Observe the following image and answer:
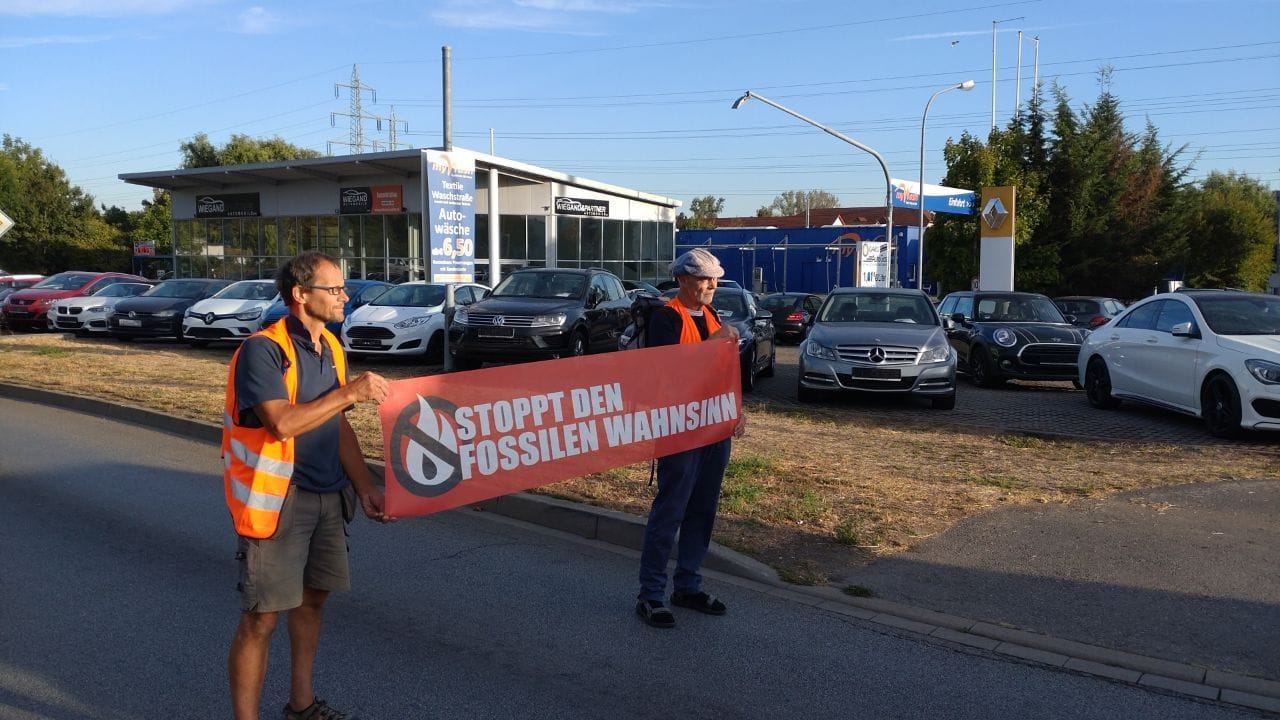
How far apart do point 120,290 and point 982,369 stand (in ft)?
66.8

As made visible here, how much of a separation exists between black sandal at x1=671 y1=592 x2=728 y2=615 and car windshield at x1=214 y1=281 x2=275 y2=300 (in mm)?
18151

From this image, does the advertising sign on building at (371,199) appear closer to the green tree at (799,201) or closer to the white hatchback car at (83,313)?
the white hatchback car at (83,313)

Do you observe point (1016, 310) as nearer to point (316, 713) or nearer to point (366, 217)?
point (316, 713)

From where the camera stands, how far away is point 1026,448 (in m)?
10.1

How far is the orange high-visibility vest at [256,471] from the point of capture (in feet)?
11.1

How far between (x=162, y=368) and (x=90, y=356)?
2760 millimetres

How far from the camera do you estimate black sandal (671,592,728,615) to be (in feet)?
17.6

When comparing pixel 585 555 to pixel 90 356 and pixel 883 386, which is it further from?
pixel 90 356

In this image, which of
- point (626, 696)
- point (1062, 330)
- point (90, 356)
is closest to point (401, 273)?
point (90, 356)

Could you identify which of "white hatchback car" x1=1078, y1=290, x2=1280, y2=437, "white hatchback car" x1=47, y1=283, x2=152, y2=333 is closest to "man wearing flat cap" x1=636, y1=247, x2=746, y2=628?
"white hatchback car" x1=1078, y1=290, x2=1280, y2=437

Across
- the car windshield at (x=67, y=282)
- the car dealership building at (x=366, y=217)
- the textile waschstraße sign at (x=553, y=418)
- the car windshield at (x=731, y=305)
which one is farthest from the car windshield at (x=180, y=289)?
the textile waschstraße sign at (x=553, y=418)

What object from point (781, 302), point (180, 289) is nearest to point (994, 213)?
point (781, 302)

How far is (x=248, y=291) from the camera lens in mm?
22016

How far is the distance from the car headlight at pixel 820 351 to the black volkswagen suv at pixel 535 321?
10.4 feet
